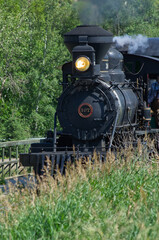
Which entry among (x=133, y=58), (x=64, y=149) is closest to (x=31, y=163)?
(x=64, y=149)

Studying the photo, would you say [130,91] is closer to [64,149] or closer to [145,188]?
[64,149]

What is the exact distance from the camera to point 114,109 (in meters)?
10.3

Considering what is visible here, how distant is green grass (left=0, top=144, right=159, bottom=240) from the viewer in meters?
5.88

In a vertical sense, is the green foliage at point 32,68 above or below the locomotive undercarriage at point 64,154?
A: above

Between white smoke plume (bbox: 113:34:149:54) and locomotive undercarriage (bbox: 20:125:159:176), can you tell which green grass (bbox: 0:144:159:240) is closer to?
locomotive undercarriage (bbox: 20:125:159:176)

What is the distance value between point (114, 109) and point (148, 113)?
1.44 metres

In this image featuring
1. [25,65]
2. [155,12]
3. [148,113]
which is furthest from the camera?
[155,12]

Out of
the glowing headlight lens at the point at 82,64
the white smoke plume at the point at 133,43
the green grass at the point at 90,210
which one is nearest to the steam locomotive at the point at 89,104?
the glowing headlight lens at the point at 82,64

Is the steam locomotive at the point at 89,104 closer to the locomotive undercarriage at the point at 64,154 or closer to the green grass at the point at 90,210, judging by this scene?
the locomotive undercarriage at the point at 64,154

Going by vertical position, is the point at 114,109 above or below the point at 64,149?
above

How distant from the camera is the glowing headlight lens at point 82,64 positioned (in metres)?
10.2

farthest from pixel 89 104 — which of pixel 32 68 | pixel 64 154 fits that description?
pixel 32 68

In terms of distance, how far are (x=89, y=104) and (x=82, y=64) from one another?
82cm

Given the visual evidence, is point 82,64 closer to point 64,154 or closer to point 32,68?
point 64,154
